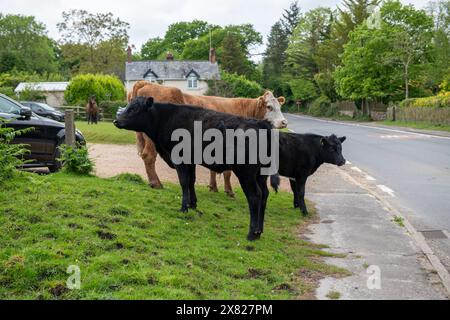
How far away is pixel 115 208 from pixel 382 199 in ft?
21.7

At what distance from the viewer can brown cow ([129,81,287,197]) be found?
10.6m

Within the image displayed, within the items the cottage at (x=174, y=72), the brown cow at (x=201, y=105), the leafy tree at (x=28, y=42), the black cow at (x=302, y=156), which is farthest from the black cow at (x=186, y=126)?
the leafy tree at (x=28, y=42)

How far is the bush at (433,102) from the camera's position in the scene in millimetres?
41031

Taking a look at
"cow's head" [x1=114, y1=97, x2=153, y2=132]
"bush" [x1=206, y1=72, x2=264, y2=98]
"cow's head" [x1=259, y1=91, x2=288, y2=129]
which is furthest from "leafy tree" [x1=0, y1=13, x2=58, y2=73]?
"cow's head" [x1=114, y1=97, x2=153, y2=132]

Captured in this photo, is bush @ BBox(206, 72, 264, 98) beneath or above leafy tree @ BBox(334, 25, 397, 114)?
beneath

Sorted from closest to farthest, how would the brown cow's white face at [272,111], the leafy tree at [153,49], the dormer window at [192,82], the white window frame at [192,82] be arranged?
1. the brown cow's white face at [272,111]
2. the white window frame at [192,82]
3. the dormer window at [192,82]
4. the leafy tree at [153,49]

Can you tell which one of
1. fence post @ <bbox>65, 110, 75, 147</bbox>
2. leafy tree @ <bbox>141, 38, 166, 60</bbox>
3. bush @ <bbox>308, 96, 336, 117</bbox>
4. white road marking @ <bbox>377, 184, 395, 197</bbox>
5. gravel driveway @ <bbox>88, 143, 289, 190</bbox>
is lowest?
white road marking @ <bbox>377, 184, 395, 197</bbox>

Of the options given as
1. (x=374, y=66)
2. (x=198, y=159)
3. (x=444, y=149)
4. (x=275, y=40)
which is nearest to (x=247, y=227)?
(x=198, y=159)

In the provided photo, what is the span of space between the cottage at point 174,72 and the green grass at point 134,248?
2629 inches

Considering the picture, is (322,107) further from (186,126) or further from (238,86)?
(186,126)

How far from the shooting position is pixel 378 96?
60438 mm

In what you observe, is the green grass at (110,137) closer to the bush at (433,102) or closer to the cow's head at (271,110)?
the cow's head at (271,110)

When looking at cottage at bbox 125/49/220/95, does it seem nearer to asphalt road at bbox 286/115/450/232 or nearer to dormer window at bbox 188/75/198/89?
dormer window at bbox 188/75/198/89

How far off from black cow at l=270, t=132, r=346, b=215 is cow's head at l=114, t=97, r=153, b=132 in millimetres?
2732
